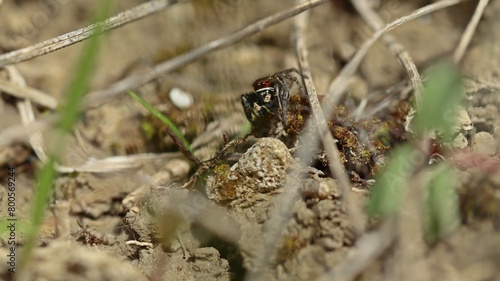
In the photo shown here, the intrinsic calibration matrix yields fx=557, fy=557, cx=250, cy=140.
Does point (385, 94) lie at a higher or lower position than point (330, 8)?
lower

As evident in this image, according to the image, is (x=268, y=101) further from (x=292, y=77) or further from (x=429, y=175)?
(x=429, y=175)

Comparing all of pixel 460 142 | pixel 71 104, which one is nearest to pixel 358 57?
pixel 460 142

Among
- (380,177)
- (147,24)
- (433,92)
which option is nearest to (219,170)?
(380,177)

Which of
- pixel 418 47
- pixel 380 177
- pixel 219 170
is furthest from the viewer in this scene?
pixel 418 47

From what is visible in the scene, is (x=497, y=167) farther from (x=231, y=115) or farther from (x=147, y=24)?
(x=147, y=24)

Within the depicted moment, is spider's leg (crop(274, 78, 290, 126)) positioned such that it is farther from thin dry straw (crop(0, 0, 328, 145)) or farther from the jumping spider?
thin dry straw (crop(0, 0, 328, 145))

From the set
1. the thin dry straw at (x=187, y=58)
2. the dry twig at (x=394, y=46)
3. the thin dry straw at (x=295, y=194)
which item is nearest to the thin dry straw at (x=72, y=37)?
the thin dry straw at (x=187, y=58)

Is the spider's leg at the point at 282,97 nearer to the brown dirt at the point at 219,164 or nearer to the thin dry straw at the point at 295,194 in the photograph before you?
the thin dry straw at the point at 295,194
